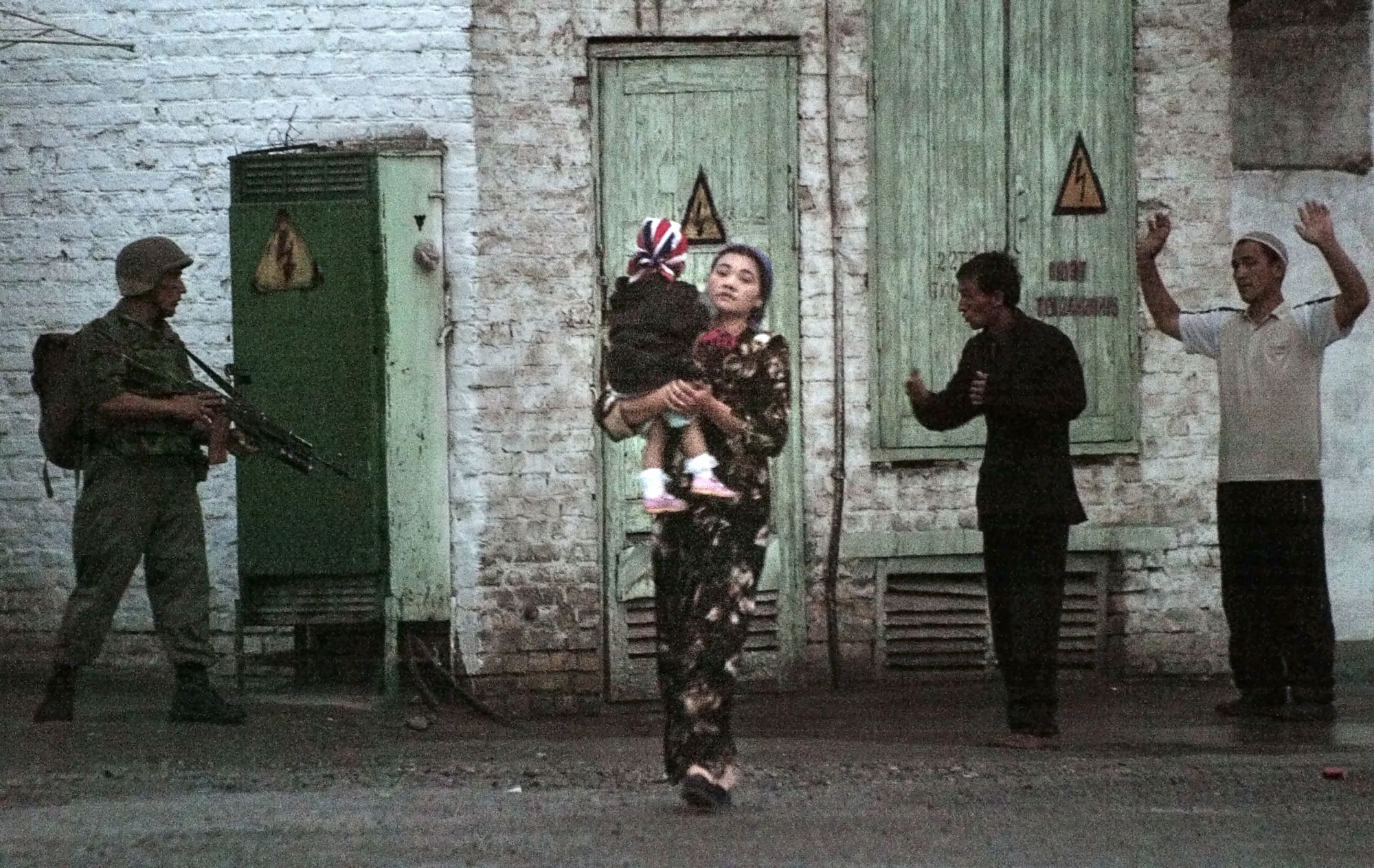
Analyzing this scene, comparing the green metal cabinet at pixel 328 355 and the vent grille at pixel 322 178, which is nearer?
the green metal cabinet at pixel 328 355

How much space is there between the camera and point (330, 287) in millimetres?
10602

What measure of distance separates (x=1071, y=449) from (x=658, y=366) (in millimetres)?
4205

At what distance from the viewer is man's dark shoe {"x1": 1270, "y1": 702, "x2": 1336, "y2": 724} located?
9727 millimetres

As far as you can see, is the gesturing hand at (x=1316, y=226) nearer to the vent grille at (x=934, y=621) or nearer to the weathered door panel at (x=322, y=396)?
the vent grille at (x=934, y=621)

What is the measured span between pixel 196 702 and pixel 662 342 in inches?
124

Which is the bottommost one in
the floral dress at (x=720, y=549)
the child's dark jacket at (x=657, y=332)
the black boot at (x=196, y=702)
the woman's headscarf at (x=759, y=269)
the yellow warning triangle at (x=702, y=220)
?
the black boot at (x=196, y=702)

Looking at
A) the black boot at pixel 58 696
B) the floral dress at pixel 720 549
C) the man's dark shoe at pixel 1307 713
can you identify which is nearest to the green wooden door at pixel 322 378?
the black boot at pixel 58 696

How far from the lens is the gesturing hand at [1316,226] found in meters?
9.36

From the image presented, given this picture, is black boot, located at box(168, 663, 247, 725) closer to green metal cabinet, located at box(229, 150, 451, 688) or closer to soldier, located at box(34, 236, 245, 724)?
soldier, located at box(34, 236, 245, 724)

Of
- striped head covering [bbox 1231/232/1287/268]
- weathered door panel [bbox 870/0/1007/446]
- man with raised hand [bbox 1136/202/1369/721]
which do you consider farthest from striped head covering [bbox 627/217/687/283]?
weathered door panel [bbox 870/0/1007/446]

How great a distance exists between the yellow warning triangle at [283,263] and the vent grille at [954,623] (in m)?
2.93

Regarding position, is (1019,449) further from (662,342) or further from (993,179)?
(993,179)

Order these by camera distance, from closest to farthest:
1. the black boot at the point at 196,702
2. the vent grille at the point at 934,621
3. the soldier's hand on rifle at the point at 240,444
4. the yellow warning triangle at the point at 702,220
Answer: the soldier's hand on rifle at the point at 240,444
the black boot at the point at 196,702
the yellow warning triangle at the point at 702,220
the vent grille at the point at 934,621

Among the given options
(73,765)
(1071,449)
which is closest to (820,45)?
(1071,449)
